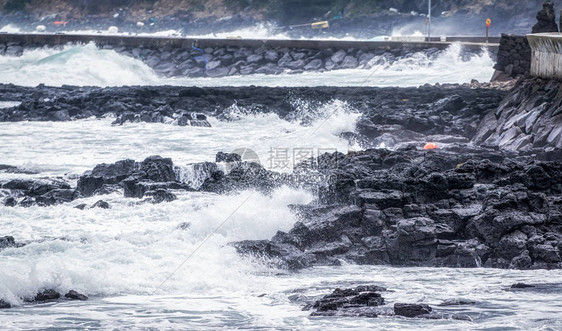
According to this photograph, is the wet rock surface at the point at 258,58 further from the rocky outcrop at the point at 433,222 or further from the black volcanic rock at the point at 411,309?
the black volcanic rock at the point at 411,309

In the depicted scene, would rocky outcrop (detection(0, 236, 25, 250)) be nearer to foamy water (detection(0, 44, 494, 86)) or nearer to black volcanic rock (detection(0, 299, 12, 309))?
black volcanic rock (detection(0, 299, 12, 309))

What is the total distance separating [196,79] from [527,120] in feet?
63.3

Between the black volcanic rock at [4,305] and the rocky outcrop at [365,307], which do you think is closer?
the rocky outcrop at [365,307]

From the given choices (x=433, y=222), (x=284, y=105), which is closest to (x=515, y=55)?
(x=284, y=105)

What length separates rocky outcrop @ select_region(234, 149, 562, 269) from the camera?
8.38 metres

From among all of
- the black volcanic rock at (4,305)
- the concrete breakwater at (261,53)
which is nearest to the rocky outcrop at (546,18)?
the concrete breakwater at (261,53)

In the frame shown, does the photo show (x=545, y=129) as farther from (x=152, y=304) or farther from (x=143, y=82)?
(x=143, y=82)

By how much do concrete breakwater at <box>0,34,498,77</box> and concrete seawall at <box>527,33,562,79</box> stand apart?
617 inches

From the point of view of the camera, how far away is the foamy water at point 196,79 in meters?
29.7

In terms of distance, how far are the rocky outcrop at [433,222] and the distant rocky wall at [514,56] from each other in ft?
→ 34.0

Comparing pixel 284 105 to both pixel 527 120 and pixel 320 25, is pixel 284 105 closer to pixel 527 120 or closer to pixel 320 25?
pixel 527 120

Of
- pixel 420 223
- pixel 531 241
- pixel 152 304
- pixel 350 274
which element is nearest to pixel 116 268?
pixel 152 304

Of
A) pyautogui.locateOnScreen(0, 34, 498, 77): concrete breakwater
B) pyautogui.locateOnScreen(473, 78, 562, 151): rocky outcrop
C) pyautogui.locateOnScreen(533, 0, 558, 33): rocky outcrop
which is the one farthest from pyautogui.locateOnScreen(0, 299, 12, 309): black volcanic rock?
pyautogui.locateOnScreen(0, 34, 498, 77): concrete breakwater

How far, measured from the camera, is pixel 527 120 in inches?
582
